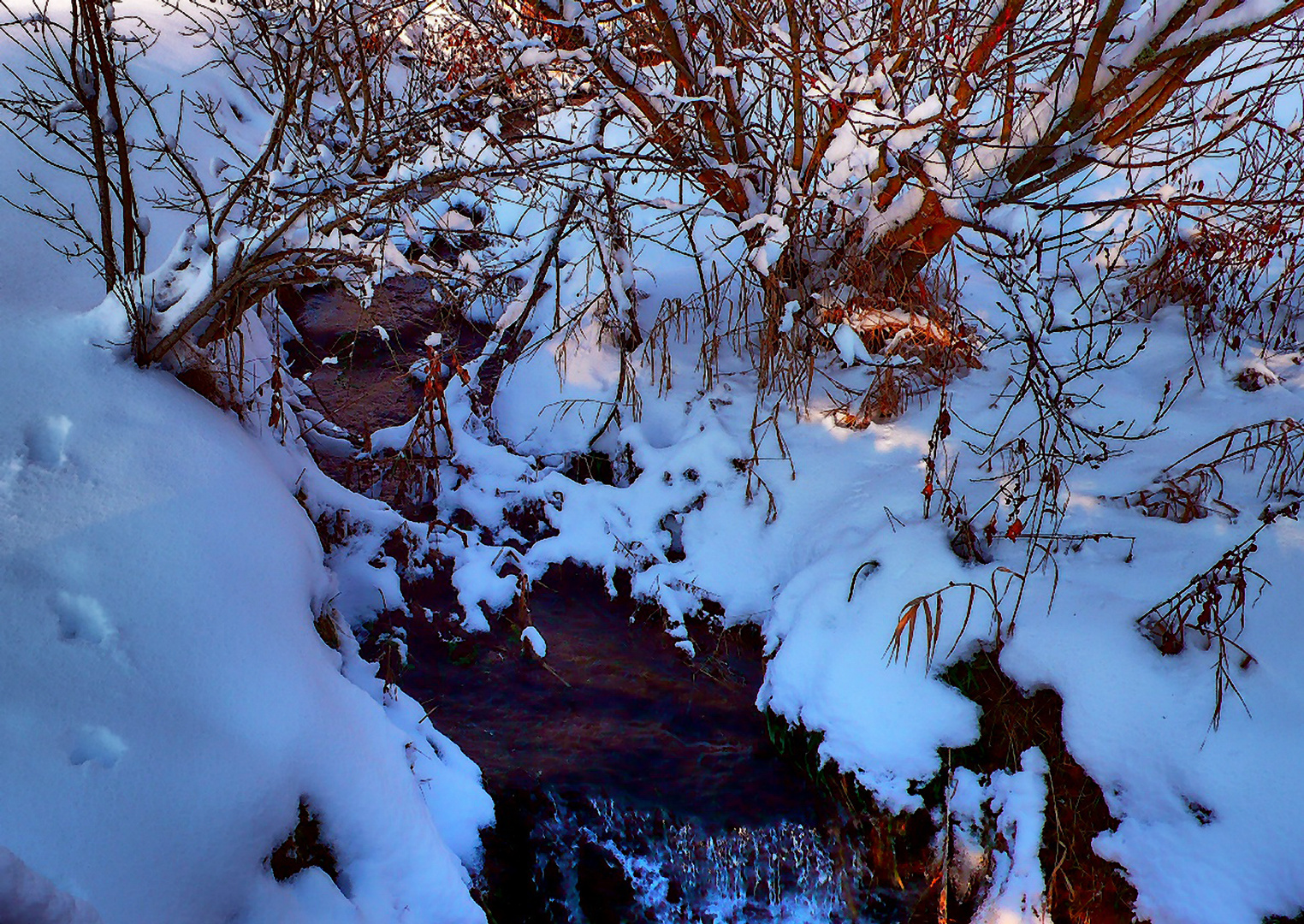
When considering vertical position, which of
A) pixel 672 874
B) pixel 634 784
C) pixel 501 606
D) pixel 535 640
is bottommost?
pixel 672 874

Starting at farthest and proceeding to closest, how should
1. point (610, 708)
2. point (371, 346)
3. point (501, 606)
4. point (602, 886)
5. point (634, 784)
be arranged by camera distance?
point (371, 346), point (501, 606), point (610, 708), point (634, 784), point (602, 886)

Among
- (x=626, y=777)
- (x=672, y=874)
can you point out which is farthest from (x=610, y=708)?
(x=672, y=874)

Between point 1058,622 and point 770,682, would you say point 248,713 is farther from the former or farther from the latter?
point 1058,622

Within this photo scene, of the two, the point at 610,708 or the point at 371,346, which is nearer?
the point at 610,708

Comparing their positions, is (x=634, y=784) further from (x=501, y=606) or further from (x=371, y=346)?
(x=371, y=346)

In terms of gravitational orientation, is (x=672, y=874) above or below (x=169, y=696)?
above

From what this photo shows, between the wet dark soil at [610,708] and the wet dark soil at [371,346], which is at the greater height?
the wet dark soil at [371,346]

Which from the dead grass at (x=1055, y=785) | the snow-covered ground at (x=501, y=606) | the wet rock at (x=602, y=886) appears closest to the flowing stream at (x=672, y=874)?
the wet rock at (x=602, y=886)

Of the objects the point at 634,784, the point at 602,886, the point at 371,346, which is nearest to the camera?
the point at 602,886

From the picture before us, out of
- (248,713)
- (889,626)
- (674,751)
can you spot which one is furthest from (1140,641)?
(248,713)

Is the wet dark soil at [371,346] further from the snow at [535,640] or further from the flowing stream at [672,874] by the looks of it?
the flowing stream at [672,874]

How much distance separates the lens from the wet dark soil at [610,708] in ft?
10.8

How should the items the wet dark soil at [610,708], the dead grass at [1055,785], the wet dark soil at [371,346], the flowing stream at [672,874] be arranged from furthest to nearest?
the wet dark soil at [371,346], the wet dark soil at [610,708], the flowing stream at [672,874], the dead grass at [1055,785]

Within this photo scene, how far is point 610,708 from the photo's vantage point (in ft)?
11.9
